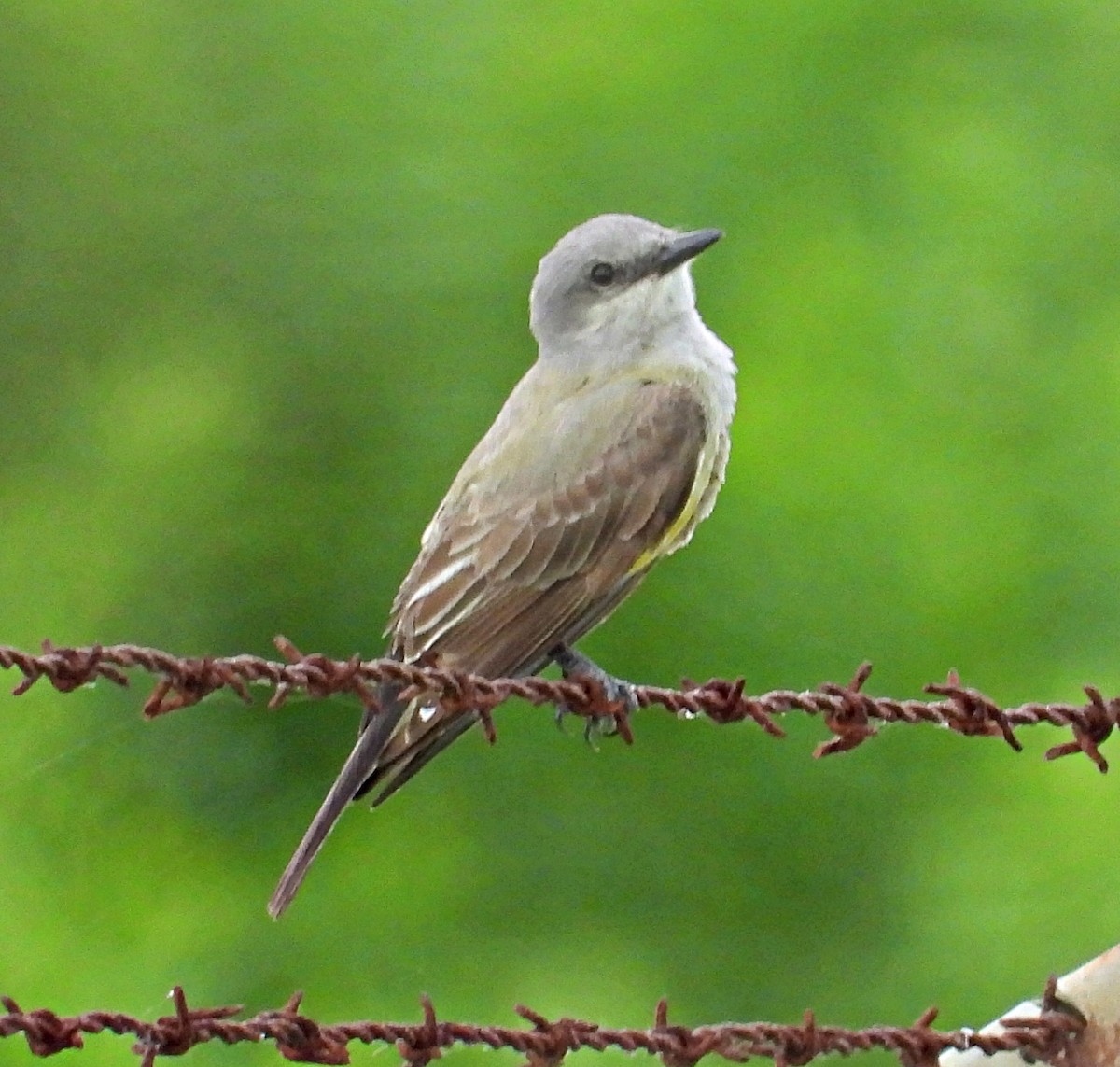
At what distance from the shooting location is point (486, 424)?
35.6ft

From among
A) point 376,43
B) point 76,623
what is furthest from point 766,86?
point 76,623

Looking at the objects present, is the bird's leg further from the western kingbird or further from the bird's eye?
the bird's eye

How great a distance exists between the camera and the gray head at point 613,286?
505cm

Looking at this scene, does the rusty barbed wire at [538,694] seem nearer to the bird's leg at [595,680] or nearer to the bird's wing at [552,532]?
the bird's leg at [595,680]

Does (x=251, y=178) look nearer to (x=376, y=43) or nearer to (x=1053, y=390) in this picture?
(x=376, y=43)

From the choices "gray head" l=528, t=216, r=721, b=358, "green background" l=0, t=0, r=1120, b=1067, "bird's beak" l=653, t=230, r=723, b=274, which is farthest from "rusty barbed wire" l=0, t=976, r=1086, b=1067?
"green background" l=0, t=0, r=1120, b=1067

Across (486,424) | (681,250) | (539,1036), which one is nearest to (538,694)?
(539,1036)

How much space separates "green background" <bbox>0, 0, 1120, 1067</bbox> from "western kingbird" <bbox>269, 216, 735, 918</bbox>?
13.7ft

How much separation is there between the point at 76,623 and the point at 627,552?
22.9 ft

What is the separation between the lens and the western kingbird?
4277mm

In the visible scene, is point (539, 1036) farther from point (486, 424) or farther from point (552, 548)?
point (486, 424)

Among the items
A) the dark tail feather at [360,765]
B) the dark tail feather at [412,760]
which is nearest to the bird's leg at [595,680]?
the dark tail feather at [412,760]

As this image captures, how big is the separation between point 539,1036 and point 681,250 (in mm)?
2696

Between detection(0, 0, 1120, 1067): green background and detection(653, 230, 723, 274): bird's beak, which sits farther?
detection(0, 0, 1120, 1067): green background
